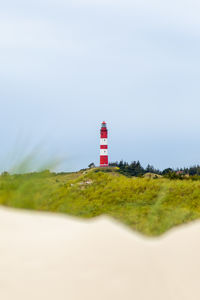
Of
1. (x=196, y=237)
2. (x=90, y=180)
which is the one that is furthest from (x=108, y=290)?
(x=90, y=180)

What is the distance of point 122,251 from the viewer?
11.7ft

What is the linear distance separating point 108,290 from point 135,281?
0.25 meters

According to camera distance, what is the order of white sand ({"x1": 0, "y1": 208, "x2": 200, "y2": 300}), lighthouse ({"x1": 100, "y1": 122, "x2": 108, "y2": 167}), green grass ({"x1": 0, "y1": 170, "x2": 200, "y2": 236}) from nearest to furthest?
white sand ({"x1": 0, "y1": 208, "x2": 200, "y2": 300}) → green grass ({"x1": 0, "y1": 170, "x2": 200, "y2": 236}) → lighthouse ({"x1": 100, "y1": 122, "x2": 108, "y2": 167})

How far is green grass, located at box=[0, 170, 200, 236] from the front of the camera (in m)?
5.46

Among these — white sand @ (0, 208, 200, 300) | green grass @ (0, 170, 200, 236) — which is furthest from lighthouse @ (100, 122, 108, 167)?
white sand @ (0, 208, 200, 300)

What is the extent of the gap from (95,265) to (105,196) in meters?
6.91

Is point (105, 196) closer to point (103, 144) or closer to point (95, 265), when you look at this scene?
point (95, 265)

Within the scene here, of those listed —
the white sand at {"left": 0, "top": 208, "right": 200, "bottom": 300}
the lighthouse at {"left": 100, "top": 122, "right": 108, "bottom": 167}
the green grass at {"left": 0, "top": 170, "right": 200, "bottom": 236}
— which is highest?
the lighthouse at {"left": 100, "top": 122, "right": 108, "bottom": 167}

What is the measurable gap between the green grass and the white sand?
1239 mm

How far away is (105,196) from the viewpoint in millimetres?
10297

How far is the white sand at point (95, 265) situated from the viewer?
3.25m

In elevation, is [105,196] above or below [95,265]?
above

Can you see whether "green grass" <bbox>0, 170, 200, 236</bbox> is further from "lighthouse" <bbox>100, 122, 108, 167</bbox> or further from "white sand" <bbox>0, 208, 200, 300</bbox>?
"lighthouse" <bbox>100, 122, 108, 167</bbox>

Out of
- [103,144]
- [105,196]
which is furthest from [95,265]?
[103,144]
